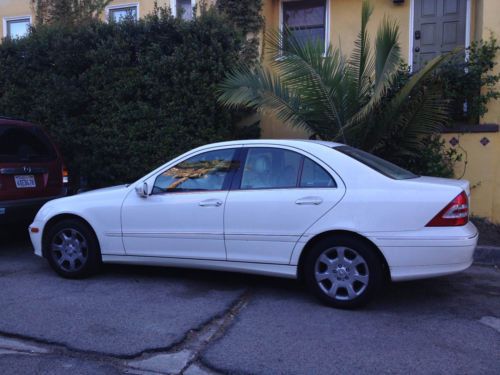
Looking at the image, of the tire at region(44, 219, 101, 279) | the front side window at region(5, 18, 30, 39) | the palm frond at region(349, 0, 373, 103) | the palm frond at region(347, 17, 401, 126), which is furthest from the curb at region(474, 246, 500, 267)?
the front side window at region(5, 18, 30, 39)

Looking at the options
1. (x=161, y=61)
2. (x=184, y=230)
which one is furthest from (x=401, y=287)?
(x=161, y=61)

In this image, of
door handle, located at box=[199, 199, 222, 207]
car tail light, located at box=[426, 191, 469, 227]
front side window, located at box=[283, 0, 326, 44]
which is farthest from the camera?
front side window, located at box=[283, 0, 326, 44]

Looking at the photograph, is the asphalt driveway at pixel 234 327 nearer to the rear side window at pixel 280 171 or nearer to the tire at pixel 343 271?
the tire at pixel 343 271

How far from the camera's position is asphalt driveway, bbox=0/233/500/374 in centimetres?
362

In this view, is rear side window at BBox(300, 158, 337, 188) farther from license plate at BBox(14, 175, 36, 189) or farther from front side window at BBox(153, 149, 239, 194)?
license plate at BBox(14, 175, 36, 189)

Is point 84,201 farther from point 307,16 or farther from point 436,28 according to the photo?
point 436,28

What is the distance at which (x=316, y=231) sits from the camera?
4.57 m

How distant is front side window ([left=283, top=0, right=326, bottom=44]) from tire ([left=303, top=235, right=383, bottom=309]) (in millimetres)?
6619

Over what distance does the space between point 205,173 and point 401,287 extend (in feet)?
7.68

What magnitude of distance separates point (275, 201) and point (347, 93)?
327 centimetres

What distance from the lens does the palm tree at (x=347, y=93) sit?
7227 millimetres

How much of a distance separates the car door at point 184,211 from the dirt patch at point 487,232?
389cm


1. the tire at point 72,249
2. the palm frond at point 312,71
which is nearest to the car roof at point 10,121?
the tire at point 72,249

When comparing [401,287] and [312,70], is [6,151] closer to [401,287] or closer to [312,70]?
[312,70]
